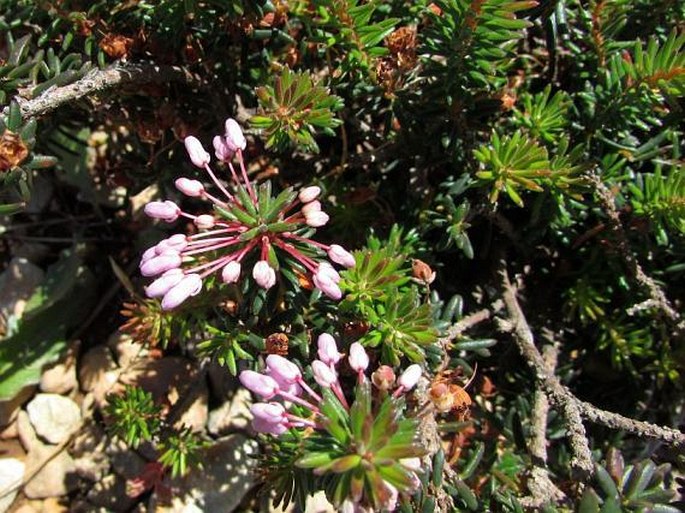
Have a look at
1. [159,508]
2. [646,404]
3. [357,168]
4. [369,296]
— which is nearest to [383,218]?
[357,168]

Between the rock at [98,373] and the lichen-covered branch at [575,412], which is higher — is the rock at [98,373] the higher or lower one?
the lower one

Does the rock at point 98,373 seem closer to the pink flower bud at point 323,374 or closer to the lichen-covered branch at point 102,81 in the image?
the lichen-covered branch at point 102,81

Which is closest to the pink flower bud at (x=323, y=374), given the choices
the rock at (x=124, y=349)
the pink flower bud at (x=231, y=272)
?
the pink flower bud at (x=231, y=272)

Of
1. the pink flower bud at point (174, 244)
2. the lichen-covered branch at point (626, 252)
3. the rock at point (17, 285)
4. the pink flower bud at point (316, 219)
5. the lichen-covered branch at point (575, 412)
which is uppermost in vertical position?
the pink flower bud at point (316, 219)

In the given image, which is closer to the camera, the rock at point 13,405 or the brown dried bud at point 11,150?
the brown dried bud at point 11,150

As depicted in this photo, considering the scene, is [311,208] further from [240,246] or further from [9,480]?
[9,480]

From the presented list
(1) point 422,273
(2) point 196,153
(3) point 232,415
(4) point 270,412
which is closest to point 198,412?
(3) point 232,415

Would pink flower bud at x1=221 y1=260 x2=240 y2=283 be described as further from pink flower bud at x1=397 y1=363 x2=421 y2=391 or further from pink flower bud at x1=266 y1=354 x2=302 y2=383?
pink flower bud at x1=397 y1=363 x2=421 y2=391

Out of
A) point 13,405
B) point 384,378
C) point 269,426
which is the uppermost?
point 384,378
